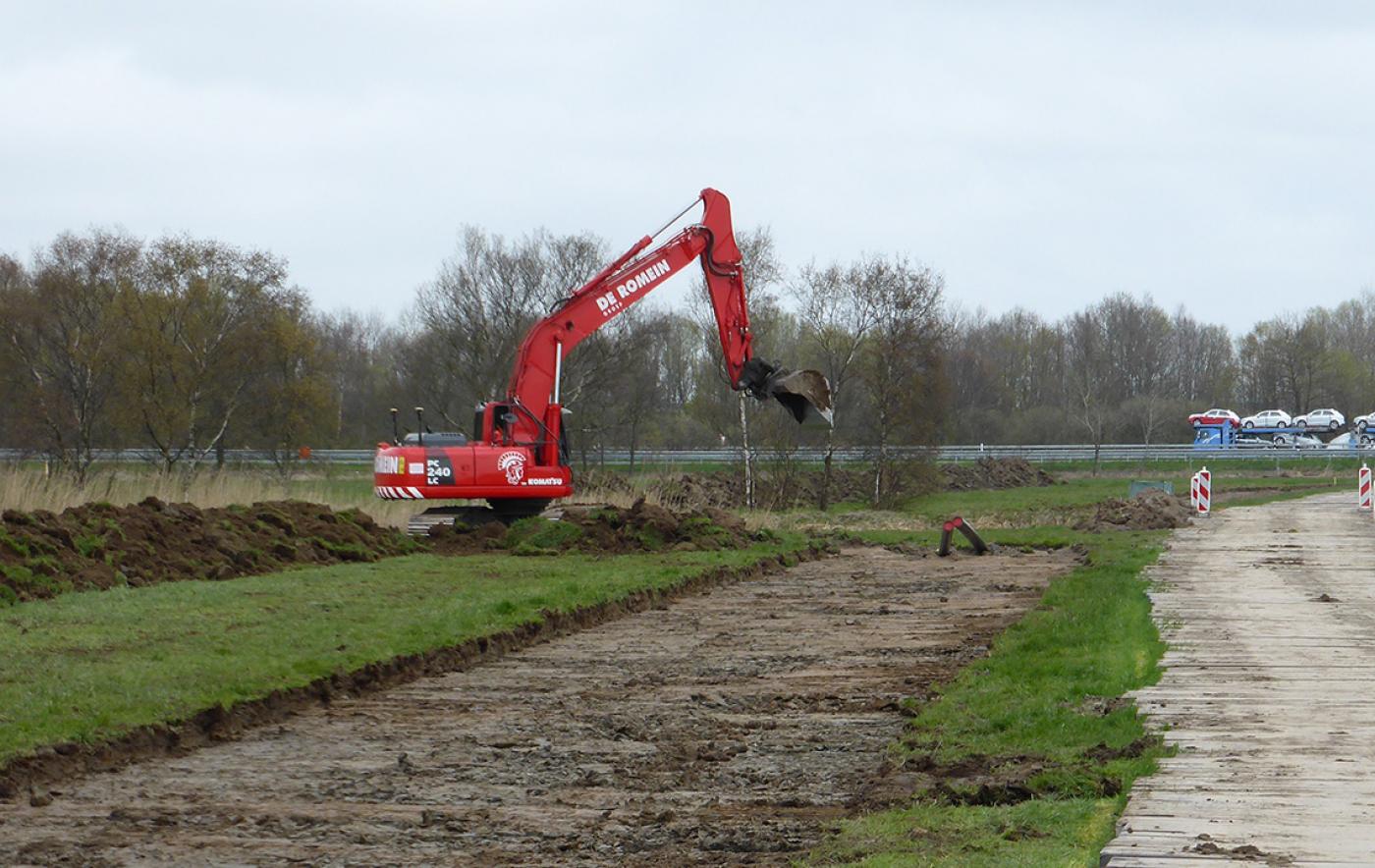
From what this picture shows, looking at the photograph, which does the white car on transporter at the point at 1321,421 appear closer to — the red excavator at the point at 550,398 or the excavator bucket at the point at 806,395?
the red excavator at the point at 550,398

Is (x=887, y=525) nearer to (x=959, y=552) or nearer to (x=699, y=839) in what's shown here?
(x=959, y=552)

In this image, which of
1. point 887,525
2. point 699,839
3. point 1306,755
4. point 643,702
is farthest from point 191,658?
point 887,525

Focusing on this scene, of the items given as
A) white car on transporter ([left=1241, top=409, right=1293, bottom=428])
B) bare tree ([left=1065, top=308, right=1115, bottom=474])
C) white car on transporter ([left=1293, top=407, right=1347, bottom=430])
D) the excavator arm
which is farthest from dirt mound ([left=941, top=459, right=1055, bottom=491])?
the excavator arm

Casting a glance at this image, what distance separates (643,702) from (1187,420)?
74739 mm

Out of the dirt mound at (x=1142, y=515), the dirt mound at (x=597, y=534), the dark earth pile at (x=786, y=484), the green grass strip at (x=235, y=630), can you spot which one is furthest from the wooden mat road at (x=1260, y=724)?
the dark earth pile at (x=786, y=484)

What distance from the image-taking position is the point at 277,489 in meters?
33.5

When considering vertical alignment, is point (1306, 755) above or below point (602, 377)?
below

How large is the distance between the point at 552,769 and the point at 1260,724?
14.6 feet

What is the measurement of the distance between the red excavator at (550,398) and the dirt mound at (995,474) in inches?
1162

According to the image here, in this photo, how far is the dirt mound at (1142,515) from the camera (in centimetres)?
3400

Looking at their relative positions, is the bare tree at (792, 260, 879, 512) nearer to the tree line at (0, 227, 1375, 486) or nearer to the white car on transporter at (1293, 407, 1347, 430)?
the tree line at (0, 227, 1375, 486)

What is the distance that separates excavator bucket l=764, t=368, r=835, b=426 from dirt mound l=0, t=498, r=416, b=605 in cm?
684

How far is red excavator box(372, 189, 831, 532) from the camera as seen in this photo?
26.8 meters

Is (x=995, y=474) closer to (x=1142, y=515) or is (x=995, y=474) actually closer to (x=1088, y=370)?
(x=1142, y=515)
